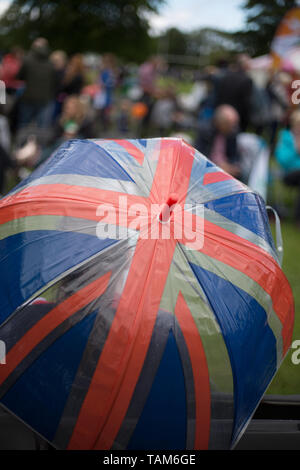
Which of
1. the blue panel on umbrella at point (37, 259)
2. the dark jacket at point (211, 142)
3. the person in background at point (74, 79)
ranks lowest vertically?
the blue panel on umbrella at point (37, 259)

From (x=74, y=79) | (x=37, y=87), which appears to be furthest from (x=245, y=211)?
(x=74, y=79)

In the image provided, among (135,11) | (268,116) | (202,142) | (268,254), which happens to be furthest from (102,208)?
(135,11)

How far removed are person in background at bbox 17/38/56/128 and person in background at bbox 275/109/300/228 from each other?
→ 4153 millimetres

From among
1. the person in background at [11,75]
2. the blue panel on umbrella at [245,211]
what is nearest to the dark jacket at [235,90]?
the person in background at [11,75]

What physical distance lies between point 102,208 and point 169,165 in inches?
15.2

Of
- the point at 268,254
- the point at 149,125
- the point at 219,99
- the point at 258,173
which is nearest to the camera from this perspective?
the point at 268,254

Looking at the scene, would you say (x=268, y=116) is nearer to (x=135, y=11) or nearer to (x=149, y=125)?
(x=149, y=125)

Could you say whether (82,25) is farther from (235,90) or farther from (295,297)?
(295,297)

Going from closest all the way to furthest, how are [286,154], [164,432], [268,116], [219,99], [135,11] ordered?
[164,432]
[286,154]
[219,99]
[268,116]
[135,11]

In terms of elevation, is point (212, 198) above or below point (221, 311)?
above

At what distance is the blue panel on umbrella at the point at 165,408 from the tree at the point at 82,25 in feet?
89.3

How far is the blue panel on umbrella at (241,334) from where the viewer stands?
1762 millimetres

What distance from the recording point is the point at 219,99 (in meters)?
8.66
